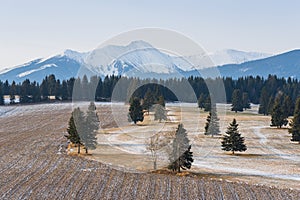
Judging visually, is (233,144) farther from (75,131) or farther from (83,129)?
(75,131)

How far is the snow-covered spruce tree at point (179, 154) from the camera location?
39688 millimetres

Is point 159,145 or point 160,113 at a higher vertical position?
point 160,113

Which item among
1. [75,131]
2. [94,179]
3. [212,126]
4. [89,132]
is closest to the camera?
[94,179]

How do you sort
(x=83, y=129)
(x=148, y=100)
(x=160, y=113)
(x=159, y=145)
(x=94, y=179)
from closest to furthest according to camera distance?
(x=94, y=179) < (x=159, y=145) < (x=83, y=129) < (x=160, y=113) < (x=148, y=100)

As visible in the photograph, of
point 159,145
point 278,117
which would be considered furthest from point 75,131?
point 278,117

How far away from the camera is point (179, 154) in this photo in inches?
1570

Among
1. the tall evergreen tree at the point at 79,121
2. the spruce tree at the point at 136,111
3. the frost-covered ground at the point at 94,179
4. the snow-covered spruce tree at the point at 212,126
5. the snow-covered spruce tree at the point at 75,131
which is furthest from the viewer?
the spruce tree at the point at 136,111

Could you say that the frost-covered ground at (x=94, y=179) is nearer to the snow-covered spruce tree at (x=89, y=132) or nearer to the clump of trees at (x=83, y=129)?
the snow-covered spruce tree at (x=89, y=132)

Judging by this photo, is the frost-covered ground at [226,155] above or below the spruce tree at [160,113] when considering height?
below

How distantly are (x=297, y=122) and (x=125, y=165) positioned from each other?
36582 millimetres

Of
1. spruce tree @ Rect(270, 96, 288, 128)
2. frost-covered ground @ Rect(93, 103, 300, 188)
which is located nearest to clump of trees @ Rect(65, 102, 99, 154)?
frost-covered ground @ Rect(93, 103, 300, 188)

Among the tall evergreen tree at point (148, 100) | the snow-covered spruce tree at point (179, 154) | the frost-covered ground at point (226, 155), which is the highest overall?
the tall evergreen tree at point (148, 100)

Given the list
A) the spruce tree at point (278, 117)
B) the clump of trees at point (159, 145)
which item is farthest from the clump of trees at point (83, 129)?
the spruce tree at point (278, 117)

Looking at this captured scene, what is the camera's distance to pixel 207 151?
2154 inches
